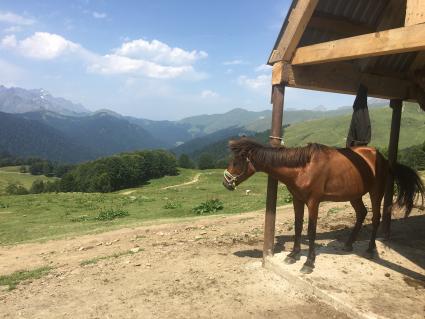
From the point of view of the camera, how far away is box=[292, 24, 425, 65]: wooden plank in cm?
568

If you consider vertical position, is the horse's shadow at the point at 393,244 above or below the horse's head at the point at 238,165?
below

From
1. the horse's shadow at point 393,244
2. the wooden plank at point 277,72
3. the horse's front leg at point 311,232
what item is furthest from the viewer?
the horse's shadow at point 393,244

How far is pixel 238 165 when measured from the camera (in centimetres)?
793

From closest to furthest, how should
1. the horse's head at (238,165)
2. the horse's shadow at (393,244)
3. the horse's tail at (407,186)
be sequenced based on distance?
the horse's head at (238,165) < the horse's shadow at (393,244) < the horse's tail at (407,186)

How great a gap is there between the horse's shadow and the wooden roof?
343 cm

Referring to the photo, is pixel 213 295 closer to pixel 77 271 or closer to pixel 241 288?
pixel 241 288

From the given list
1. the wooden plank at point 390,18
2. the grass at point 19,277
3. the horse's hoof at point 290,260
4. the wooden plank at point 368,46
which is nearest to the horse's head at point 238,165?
the horse's hoof at point 290,260

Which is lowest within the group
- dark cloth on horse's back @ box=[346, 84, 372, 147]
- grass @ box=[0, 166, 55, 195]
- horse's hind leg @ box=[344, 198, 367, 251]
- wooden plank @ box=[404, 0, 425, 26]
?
grass @ box=[0, 166, 55, 195]

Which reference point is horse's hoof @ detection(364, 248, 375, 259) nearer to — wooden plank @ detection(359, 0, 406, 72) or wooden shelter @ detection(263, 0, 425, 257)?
wooden shelter @ detection(263, 0, 425, 257)

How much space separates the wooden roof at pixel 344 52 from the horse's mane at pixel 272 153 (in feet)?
4.55

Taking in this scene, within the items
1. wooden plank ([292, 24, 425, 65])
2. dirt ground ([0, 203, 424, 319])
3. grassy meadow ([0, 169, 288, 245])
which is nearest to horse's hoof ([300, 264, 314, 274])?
dirt ground ([0, 203, 424, 319])

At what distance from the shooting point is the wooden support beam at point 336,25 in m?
8.75

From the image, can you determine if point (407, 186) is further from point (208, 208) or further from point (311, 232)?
point (208, 208)

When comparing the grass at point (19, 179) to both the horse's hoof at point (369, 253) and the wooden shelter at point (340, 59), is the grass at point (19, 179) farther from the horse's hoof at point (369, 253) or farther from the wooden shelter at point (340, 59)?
the horse's hoof at point (369, 253)
